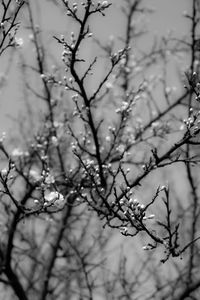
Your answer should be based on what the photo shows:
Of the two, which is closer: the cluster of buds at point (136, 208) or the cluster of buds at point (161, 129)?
the cluster of buds at point (136, 208)

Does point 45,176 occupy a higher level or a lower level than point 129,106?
lower

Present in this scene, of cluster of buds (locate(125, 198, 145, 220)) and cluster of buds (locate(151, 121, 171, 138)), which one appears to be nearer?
cluster of buds (locate(125, 198, 145, 220))

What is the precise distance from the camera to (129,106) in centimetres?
540

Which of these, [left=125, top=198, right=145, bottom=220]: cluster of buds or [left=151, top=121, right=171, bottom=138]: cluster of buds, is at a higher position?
[left=151, top=121, right=171, bottom=138]: cluster of buds

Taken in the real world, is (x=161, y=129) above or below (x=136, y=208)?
above

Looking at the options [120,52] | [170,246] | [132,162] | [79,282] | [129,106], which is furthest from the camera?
[79,282]

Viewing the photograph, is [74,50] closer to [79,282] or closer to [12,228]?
[12,228]

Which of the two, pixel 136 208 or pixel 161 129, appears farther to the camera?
pixel 161 129

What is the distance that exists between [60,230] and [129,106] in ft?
9.49

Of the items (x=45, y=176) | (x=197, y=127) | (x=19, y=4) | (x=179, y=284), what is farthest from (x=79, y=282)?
(x=19, y=4)

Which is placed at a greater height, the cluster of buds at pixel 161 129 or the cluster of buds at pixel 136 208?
the cluster of buds at pixel 161 129

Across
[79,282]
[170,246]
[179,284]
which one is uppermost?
[79,282]

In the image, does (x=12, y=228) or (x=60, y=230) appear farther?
(x=60, y=230)

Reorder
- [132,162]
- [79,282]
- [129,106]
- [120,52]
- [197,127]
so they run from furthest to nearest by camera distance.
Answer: [79,282], [132,162], [129,106], [120,52], [197,127]
